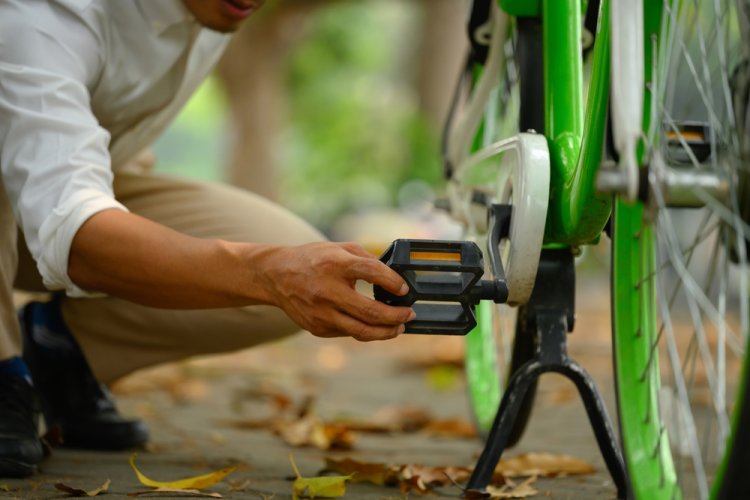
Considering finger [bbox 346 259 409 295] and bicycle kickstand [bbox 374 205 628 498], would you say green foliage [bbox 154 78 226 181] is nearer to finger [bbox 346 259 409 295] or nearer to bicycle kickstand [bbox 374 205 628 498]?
bicycle kickstand [bbox 374 205 628 498]

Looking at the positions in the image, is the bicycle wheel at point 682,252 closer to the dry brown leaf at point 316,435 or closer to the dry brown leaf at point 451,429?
the dry brown leaf at point 316,435

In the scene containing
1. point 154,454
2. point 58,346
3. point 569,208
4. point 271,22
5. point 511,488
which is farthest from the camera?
point 271,22

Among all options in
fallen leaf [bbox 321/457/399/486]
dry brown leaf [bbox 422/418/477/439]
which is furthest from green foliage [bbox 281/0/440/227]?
fallen leaf [bbox 321/457/399/486]

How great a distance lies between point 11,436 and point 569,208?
1074 mm

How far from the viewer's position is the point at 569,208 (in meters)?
1.68

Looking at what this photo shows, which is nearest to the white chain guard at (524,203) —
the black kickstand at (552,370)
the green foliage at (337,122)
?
the black kickstand at (552,370)

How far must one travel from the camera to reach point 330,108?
64.8ft

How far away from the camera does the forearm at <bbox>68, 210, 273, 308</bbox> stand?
5.41 feet

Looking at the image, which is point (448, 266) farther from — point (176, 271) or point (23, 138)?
point (23, 138)

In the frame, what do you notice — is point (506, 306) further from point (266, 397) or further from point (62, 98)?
point (266, 397)

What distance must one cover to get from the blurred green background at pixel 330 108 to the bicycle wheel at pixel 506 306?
0.93 metres

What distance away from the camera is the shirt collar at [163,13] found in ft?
6.94

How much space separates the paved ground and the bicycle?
37 centimetres

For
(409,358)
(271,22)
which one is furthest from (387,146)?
(409,358)
